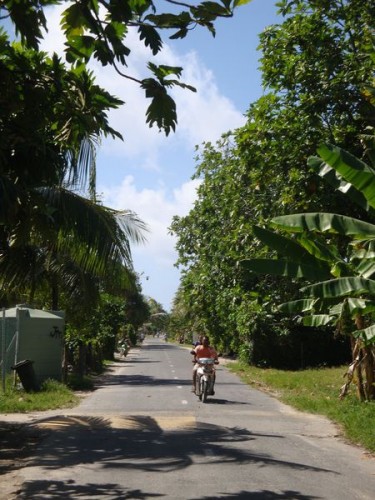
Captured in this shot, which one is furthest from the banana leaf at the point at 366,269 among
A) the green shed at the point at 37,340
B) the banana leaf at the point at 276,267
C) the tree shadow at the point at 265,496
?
the green shed at the point at 37,340

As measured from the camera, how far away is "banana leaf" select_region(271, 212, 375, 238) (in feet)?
28.9

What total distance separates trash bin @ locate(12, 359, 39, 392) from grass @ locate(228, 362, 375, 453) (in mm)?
6819

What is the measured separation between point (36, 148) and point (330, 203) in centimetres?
845

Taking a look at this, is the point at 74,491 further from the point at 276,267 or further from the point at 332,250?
the point at 332,250

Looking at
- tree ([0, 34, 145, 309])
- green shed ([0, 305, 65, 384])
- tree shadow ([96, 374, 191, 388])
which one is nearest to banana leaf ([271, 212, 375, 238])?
tree ([0, 34, 145, 309])

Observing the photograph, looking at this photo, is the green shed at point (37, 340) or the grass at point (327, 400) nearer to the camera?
the grass at point (327, 400)

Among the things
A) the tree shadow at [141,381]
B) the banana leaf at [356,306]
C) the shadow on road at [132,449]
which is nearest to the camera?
the shadow on road at [132,449]

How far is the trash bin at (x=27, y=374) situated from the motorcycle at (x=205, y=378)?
14.4 ft

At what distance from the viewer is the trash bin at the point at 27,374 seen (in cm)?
1743

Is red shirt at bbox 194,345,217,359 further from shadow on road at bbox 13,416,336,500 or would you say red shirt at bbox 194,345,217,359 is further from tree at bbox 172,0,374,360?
shadow on road at bbox 13,416,336,500

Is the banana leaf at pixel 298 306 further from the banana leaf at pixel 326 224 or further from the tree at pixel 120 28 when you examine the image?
the tree at pixel 120 28

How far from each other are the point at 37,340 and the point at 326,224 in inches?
503

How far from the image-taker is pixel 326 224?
29.1 ft

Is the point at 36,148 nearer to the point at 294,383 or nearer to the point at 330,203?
the point at 330,203
